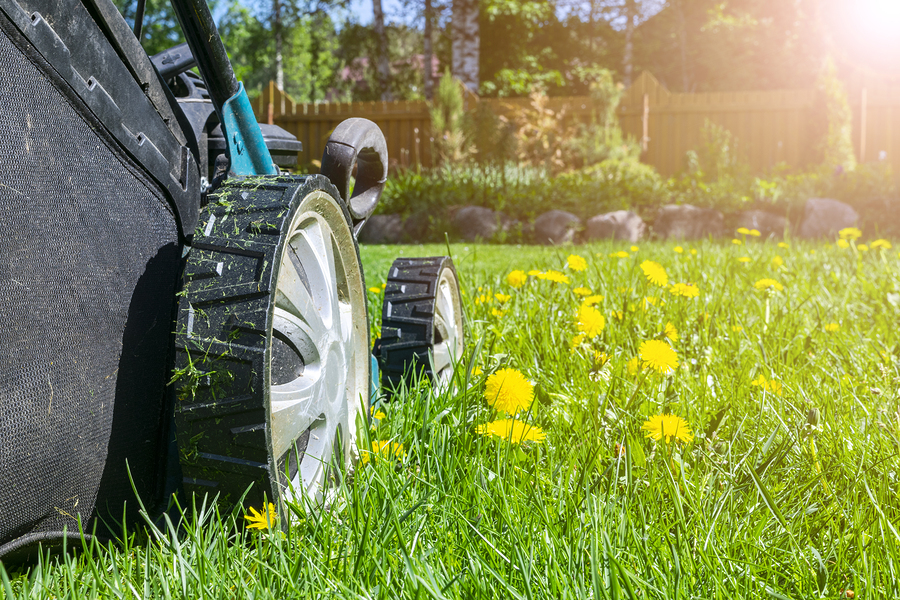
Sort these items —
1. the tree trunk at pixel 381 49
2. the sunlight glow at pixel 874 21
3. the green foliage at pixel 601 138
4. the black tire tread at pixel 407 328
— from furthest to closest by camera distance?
the sunlight glow at pixel 874 21 < the tree trunk at pixel 381 49 < the green foliage at pixel 601 138 < the black tire tread at pixel 407 328

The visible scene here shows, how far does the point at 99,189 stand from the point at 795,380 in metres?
1.66

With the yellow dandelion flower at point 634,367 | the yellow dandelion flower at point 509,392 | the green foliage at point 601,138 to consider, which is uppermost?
the green foliage at point 601,138

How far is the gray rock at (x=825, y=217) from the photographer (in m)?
8.06

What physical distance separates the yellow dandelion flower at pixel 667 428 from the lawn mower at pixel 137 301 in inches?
23.2

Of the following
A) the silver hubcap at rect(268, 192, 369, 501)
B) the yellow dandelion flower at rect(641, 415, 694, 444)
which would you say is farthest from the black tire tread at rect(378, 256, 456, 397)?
the yellow dandelion flower at rect(641, 415, 694, 444)

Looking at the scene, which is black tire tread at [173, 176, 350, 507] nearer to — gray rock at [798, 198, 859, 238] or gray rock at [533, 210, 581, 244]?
gray rock at [533, 210, 581, 244]

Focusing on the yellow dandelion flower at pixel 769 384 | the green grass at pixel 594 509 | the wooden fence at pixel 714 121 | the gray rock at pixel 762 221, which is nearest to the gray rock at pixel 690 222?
the gray rock at pixel 762 221

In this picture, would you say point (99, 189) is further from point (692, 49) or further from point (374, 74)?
point (692, 49)

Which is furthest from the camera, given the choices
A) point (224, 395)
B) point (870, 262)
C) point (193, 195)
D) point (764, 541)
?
point (870, 262)

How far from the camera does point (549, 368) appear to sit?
1.96 m

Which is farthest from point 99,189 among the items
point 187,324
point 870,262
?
point 870,262

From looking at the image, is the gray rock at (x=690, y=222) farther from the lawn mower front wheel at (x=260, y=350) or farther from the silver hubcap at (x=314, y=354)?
the lawn mower front wheel at (x=260, y=350)

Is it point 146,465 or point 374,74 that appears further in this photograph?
point 374,74

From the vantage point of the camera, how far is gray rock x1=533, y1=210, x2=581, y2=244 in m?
8.34
